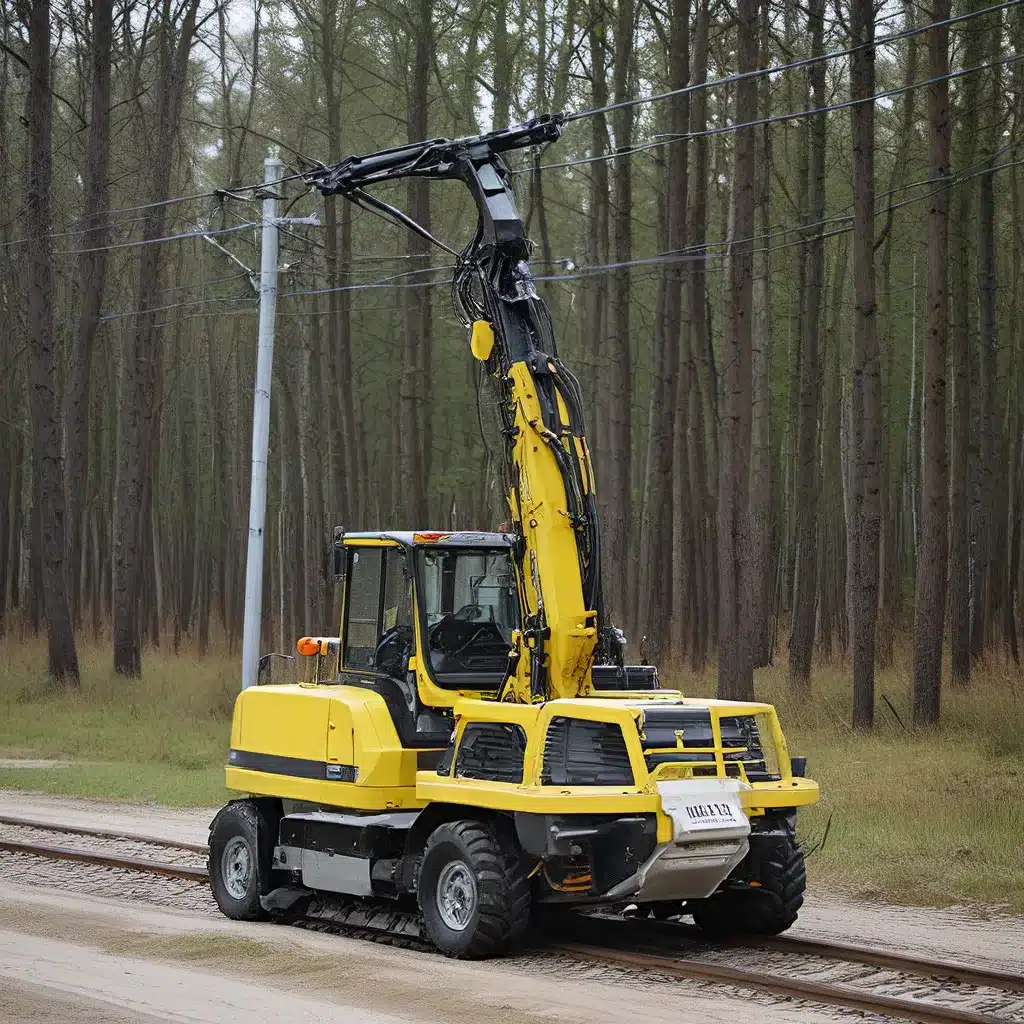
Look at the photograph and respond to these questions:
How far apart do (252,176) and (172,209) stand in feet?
23.3

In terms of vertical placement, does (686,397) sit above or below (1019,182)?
below

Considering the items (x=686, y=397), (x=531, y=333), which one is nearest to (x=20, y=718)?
(x=686, y=397)

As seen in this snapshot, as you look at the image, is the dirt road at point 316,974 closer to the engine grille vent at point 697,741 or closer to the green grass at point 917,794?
the green grass at point 917,794

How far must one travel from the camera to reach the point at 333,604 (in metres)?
35.6

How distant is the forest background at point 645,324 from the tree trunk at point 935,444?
52 millimetres

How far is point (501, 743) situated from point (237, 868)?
9.83ft

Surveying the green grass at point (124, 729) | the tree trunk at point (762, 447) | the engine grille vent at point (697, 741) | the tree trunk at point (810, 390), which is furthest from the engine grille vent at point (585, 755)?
the tree trunk at point (810, 390)

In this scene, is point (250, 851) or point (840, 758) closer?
point (250, 851)

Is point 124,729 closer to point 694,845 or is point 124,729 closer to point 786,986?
point 694,845

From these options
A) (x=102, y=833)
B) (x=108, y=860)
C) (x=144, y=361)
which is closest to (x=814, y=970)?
(x=108, y=860)

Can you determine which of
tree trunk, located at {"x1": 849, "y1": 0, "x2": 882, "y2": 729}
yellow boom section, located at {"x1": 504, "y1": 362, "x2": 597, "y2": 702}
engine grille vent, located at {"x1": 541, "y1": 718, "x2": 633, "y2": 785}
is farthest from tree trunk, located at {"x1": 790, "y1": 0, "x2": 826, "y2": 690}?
engine grille vent, located at {"x1": 541, "y1": 718, "x2": 633, "y2": 785}

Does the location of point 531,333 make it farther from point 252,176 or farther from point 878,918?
point 252,176

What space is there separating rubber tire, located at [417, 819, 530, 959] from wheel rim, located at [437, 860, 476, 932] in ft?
0.11

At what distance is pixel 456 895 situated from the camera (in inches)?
402
